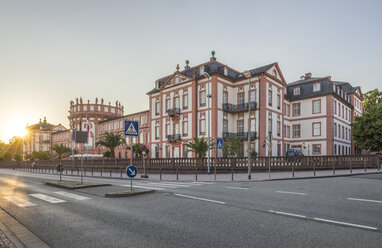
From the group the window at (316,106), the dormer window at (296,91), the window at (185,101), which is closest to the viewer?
the window at (185,101)

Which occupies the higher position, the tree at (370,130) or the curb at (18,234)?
the tree at (370,130)

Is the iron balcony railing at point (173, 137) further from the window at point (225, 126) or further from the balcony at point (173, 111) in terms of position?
the window at point (225, 126)

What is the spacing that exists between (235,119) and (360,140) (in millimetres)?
18089

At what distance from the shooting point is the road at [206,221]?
5.03 meters

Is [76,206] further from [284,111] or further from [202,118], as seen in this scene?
[284,111]

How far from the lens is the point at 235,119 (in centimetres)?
4312

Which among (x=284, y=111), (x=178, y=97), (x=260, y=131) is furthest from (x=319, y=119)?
(x=178, y=97)

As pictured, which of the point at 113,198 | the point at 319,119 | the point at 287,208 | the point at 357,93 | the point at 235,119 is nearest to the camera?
the point at 287,208

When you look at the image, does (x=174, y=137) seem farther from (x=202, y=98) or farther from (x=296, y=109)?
(x=296, y=109)

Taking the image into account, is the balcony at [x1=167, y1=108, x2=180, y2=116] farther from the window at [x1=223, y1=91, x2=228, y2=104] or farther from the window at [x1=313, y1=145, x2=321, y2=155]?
the window at [x1=313, y1=145, x2=321, y2=155]

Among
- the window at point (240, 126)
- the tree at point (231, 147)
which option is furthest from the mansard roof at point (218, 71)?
the tree at point (231, 147)

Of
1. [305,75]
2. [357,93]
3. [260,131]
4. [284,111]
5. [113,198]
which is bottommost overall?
[113,198]

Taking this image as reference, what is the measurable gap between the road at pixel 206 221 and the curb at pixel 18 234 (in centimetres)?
17

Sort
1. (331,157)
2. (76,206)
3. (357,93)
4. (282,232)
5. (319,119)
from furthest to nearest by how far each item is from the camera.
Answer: (357,93) → (319,119) → (331,157) → (76,206) → (282,232)
